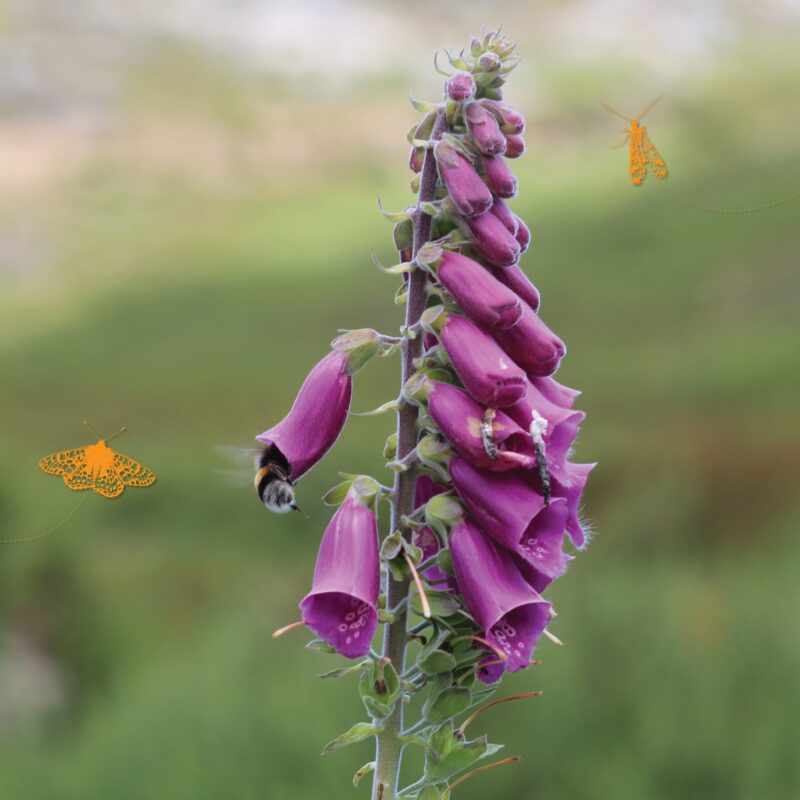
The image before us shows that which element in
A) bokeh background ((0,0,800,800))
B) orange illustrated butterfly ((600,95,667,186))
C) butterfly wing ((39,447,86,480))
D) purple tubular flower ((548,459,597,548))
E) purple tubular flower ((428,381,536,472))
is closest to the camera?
purple tubular flower ((428,381,536,472))

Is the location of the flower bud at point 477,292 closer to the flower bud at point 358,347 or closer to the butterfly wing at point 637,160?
the flower bud at point 358,347

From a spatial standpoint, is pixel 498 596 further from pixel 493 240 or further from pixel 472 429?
pixel 493 240

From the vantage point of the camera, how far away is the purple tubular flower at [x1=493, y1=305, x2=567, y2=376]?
2.47m

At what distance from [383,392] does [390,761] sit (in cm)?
1510

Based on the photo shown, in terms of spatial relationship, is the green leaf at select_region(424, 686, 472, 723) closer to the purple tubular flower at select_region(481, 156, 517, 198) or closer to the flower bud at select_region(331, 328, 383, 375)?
the flower bud at select_region(331, 328, 383, 375)

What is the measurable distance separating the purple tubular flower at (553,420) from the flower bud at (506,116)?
1.90ft

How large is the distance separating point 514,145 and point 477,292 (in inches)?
15.8

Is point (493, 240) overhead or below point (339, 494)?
overhead

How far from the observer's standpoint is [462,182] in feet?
7.70

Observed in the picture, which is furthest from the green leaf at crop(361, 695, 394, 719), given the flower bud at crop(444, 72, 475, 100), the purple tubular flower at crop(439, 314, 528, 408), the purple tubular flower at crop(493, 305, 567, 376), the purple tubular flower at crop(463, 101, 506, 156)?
the flower bud at crop(444, 72, 475, 100)

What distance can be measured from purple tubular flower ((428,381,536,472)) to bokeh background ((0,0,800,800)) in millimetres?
662

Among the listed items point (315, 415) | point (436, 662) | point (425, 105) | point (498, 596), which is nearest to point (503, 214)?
point (425, 105)

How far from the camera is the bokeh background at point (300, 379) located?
6.90 metres

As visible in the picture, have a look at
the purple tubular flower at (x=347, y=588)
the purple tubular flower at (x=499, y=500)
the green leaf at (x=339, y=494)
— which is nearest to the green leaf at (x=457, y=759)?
the purple tubular flower at (x=347, y=588)
